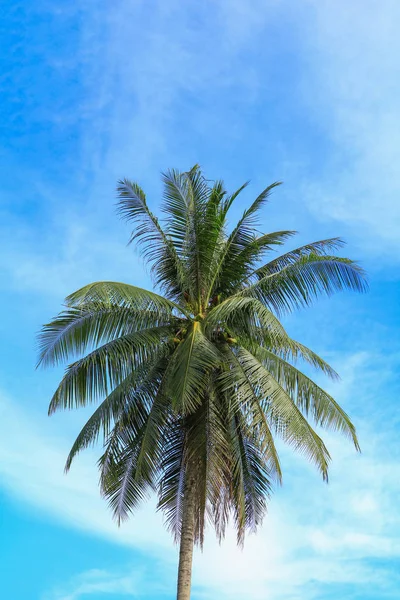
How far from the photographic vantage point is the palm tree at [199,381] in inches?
639

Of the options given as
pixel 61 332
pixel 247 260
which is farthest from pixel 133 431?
pixel 247 260

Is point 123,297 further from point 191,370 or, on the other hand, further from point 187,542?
point 187,542

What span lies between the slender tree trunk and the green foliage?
0.61 ft

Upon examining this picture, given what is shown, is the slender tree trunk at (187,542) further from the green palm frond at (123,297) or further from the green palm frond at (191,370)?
the green palm frond at (123,297)

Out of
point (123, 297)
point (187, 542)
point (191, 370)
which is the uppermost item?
point (123, 297)

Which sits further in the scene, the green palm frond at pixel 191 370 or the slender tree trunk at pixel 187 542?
the slender tree trunk at pixel 187 542

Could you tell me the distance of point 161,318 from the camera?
57.7ft

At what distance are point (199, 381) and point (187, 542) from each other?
3.20 meters

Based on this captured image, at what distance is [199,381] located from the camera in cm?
1606

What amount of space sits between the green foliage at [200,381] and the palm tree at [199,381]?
24mm

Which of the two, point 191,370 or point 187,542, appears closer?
point 191,370

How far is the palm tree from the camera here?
16.2 meters

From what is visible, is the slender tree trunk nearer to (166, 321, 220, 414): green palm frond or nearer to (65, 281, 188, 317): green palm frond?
(166, 321, 220, 414): green palm frond

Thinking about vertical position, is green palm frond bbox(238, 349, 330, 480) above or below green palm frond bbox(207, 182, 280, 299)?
below
